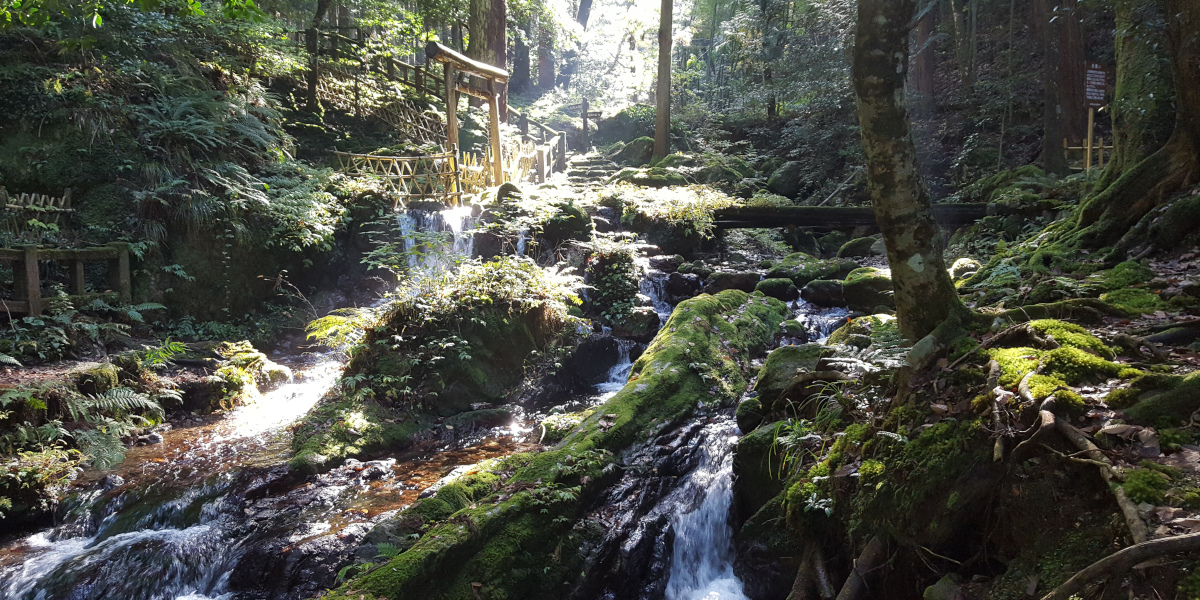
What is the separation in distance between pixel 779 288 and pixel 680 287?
6.52 ft

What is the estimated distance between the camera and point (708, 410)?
278 inches

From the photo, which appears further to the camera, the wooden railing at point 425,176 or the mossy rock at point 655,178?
the mossy rock at point 655,178

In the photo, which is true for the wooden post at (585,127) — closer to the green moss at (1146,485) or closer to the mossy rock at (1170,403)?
the mossy rock at (1170,403)

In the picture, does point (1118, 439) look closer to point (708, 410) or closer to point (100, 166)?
point (708, 410)

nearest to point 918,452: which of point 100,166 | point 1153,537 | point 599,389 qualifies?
point 1153,537

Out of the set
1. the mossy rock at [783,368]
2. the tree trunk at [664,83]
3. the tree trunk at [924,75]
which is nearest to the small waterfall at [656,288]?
the mossy rock at [783,368]

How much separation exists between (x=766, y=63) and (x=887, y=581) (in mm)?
28833

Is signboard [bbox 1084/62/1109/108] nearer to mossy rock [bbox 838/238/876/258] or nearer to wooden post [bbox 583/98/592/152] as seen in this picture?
mossy rock [bbox 838/238/876/258]

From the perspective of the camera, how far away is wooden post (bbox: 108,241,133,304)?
1008 centimetres

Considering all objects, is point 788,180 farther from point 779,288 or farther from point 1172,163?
point 1172,163

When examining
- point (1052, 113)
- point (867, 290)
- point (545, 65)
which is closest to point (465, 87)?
point (867, 290)

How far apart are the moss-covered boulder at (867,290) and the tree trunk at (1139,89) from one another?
3158 mm

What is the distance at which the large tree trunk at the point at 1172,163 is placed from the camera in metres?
6.26

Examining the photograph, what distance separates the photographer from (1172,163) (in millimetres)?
6555
